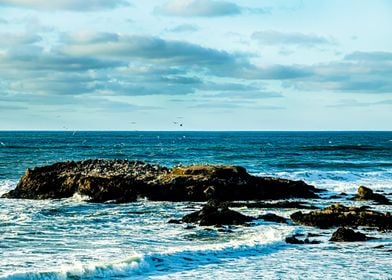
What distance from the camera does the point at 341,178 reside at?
4872 centimetres

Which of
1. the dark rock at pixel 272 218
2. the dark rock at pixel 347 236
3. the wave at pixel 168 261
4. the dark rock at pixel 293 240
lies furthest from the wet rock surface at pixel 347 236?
the dark rock at pixel 272 218

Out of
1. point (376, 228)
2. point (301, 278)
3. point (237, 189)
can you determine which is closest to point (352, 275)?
point (301, 278)

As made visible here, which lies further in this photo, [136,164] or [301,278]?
[136,164]

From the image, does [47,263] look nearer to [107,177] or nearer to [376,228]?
[376,228]

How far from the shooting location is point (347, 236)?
855 inches

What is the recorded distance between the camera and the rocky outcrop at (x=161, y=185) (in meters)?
33.9

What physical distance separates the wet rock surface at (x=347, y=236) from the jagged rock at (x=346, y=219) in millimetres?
2548

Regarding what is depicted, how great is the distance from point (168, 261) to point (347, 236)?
6883 millimetres

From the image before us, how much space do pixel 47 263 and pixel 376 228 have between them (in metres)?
12.9

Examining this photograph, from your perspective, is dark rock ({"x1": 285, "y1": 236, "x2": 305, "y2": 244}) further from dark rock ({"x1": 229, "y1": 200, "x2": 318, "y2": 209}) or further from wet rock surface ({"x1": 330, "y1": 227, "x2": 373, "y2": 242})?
dark rock ({"x1": 229, "y1": 200, "x2": 318, "y2": 209})

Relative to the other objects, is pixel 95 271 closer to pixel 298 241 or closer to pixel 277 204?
pixel 298 241

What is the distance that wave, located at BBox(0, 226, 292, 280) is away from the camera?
16.8 m

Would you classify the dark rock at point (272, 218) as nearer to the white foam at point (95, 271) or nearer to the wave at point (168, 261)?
the wave at point (168, 261)

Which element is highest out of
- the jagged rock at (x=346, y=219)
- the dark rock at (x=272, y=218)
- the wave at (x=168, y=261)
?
the jagged rock at (x=346, y=219)
